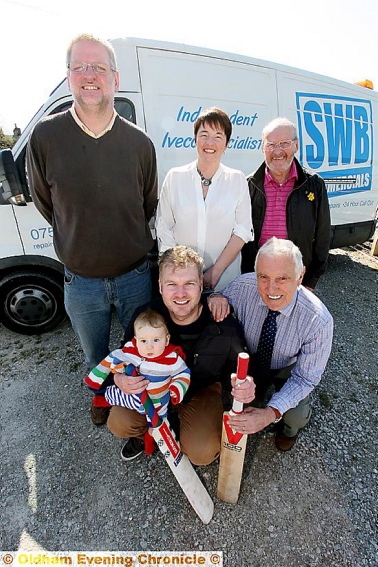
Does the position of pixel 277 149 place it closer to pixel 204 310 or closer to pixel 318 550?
pixel 204 310

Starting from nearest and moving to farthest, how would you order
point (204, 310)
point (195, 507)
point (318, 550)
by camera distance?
point (318, 550) → point (195, 507) → point (204, 310)

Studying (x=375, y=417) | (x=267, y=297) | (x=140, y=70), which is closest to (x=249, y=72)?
(x=140, y=70)

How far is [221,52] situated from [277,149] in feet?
5.20

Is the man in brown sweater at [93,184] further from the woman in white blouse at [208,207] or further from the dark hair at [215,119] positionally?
the dark hair at [215,119]

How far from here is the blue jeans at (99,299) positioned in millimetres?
1924

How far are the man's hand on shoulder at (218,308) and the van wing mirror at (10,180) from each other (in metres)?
1.83

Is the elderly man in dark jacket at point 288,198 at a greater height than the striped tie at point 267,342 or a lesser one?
greater

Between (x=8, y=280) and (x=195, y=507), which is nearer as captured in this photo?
(x=195, y=507)

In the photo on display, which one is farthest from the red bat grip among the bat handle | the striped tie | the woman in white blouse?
the woman in white blouse

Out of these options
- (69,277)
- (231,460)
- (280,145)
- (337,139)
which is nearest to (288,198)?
(280,145)

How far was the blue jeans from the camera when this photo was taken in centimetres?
192

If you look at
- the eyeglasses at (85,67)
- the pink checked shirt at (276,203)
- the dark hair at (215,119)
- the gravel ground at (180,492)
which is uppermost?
the eyeglasses at (85,67)

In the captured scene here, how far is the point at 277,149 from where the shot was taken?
216 centimetres

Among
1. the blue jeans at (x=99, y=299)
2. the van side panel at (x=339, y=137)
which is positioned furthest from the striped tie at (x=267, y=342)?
the van side panel at (x=339, y=137)
